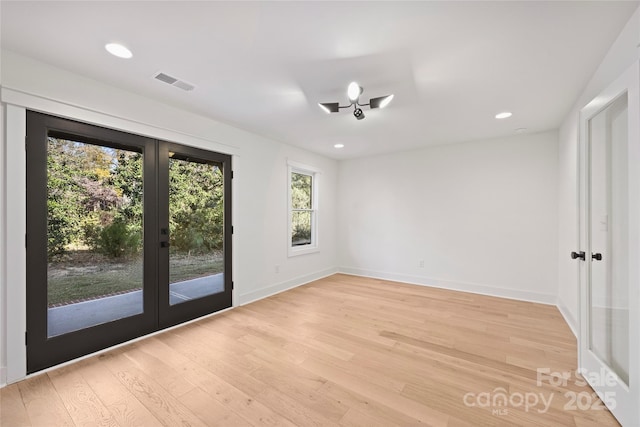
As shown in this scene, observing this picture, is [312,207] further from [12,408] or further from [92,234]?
[12,408]

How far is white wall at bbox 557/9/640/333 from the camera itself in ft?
5.70

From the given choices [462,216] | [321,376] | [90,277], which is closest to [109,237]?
[90,277]

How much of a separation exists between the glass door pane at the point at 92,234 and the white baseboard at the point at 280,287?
55.3 inches

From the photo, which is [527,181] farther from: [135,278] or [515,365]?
[135,278]

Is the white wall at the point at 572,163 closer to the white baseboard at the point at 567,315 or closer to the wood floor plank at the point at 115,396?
the white baseboard at the point at 567,315

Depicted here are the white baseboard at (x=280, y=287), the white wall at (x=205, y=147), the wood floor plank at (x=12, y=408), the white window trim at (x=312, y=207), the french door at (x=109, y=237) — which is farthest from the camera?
the white window trim at (x=312, y=207)

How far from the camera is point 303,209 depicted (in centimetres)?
525

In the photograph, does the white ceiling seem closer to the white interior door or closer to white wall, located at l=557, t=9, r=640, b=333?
white wall, located at l=557, t=9, r=640, b=333

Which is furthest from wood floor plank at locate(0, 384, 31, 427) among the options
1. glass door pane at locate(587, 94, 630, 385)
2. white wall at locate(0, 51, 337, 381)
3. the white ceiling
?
glass door pane at locate(587, 94, 630, 385)

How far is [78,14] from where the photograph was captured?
1.63 meters

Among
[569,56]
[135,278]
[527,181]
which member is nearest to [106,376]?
[135,278]

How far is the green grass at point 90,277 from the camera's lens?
7.53ft

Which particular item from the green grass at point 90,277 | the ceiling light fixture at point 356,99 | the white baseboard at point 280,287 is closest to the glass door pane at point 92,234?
the green grass at point 90,277

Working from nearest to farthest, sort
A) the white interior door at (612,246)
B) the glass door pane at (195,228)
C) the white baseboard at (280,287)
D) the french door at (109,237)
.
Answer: the white interior door at (612,246) < the french door at (109,237) < the glass door pane at (195,228) < the white baseboard at (280,287)
